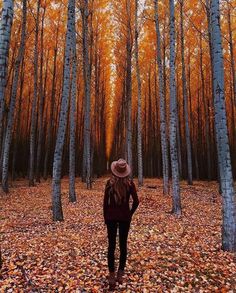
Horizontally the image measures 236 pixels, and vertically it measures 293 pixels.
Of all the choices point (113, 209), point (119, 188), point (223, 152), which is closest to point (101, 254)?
point (113, 209)

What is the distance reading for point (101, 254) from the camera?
491 centimetres

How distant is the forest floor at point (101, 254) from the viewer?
3.86 metres

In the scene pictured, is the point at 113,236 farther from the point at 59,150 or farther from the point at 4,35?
the point at 59,150

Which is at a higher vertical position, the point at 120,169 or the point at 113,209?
the point at 120,169

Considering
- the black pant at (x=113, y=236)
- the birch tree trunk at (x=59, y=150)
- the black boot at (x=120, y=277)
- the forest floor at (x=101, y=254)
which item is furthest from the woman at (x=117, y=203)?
the birch tree trunk at (x=59, y=150)

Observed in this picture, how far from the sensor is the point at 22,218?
7809 mm

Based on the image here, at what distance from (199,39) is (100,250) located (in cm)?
1733

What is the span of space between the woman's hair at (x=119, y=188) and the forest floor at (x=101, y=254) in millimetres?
1282

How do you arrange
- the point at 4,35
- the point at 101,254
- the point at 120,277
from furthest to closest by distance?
1. the point at 101,254
2. the point at 4,35
3. the point at 120,277

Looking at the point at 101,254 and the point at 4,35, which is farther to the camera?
the point at 101,254

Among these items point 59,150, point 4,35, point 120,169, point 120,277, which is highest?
point 4,35

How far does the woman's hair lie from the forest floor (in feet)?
4.21

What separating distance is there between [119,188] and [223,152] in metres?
2.84

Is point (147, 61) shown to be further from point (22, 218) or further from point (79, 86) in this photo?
point (22, 218)
